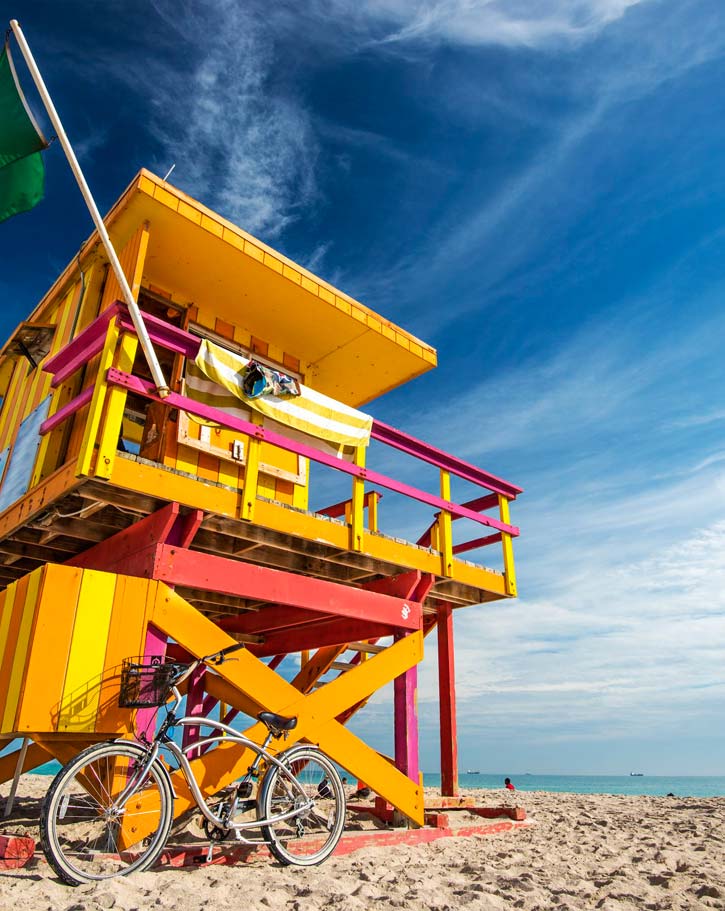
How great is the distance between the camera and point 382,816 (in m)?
7.91

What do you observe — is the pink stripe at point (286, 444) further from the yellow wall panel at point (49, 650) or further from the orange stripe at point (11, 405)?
the orange stripe at point (11, 405)

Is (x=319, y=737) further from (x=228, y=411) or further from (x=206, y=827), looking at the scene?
(x=228, y=411)

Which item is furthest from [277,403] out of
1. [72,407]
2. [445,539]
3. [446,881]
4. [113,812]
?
[446,881]

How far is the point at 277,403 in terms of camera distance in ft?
24.4

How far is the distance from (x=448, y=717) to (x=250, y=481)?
182 inches

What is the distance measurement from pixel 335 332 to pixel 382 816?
605cm

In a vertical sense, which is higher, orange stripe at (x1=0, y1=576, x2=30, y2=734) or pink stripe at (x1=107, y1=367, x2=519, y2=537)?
pink stripe at (x1=107, y1=367, x2=519, y2=537)

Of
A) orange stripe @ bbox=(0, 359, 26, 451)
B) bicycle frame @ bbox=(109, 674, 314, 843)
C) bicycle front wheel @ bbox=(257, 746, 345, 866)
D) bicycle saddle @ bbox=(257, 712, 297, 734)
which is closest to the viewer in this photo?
bicycle frame @ bbox=(109, 674, 314, 843)

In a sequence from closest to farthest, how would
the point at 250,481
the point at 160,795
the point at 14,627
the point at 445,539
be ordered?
the point at 160,795, the point at 14,627, the point at 250,481, the point at 445,539

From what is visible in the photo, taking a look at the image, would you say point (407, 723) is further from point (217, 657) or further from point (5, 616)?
point (5, 616)

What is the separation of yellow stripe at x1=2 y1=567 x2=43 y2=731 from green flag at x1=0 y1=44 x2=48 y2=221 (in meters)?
4.40

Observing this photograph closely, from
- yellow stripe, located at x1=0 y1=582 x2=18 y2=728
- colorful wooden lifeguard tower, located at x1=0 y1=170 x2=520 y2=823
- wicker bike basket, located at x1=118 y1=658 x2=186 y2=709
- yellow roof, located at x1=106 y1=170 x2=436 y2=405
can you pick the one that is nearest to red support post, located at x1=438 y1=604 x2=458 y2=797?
colorful wooden lifeguard tower, located at x1=0 y1=170 x2=520 y2=823

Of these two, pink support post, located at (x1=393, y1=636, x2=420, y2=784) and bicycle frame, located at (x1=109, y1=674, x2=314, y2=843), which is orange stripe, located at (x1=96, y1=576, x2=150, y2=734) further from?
pink support post, located at (x1=393, y1=636, x2=420, y2=784)

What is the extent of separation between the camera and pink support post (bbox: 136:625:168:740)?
5263 mm
